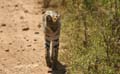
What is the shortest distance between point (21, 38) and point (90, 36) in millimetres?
1662

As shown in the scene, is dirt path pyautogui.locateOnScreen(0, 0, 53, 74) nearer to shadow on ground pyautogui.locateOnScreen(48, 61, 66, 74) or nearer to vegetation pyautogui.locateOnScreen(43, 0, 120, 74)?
shadow on ground pyautogui.locateOnScreen(48, 61, 66, 74)

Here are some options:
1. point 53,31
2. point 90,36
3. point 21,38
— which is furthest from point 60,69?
point 21,38

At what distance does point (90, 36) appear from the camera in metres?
7.78

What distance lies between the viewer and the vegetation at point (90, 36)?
6.73 meters

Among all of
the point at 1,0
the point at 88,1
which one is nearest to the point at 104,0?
the point at 88,1

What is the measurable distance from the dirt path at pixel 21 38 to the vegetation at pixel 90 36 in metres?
0.58

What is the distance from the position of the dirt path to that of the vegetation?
578 millimetres

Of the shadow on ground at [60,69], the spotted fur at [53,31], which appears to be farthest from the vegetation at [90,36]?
the spotted fur at [53,31]

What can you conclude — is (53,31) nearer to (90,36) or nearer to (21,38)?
(90,36)

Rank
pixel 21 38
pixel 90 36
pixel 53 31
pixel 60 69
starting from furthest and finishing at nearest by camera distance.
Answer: pixel 21 38
pixel 90 36
pixel 53 31
pixel 60 69

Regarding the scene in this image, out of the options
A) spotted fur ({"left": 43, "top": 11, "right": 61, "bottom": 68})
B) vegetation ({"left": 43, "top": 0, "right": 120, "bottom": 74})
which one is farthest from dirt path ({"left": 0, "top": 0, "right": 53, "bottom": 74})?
vegetation ({"left": 43, "top": 0, "right": 120, "bottom": 74})

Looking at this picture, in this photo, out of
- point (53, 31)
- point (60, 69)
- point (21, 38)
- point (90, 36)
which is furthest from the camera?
point (21, 38)

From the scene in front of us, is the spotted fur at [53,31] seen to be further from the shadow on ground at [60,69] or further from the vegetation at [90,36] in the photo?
the vegetation at [90,36]

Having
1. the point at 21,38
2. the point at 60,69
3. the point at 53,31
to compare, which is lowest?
the point at 60,69
